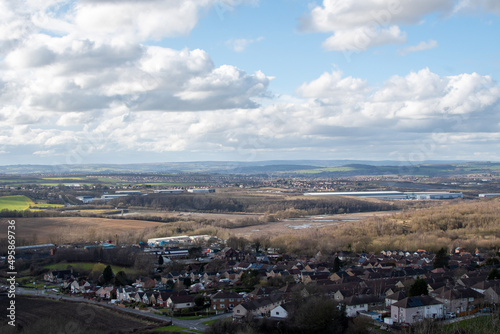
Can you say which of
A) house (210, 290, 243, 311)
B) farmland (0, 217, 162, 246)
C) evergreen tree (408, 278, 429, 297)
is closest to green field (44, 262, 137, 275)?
farmland (0, 217, 162, 246)

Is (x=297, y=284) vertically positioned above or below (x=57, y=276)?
above

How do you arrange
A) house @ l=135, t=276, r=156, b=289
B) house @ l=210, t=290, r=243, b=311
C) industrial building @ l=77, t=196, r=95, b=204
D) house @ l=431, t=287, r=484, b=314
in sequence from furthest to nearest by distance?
industrial building @ l=77, t=196, r=95, b=204 < house @ l=135, t=276, r=156, b=289 < house @ l=210, t=290, r=243, b=311 < house @ l=431, t=287, r=484, b=314

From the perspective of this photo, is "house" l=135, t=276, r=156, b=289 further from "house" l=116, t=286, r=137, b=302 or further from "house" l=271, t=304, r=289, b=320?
"house" l=271, t=304, r=289, b=320

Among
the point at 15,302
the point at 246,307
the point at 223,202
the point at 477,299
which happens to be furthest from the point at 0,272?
the point at 223,202

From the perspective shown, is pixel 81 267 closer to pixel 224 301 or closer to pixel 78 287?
pixel 78 287

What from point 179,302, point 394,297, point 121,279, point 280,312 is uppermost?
point 394,297

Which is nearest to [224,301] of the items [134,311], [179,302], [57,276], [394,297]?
[179,302]
